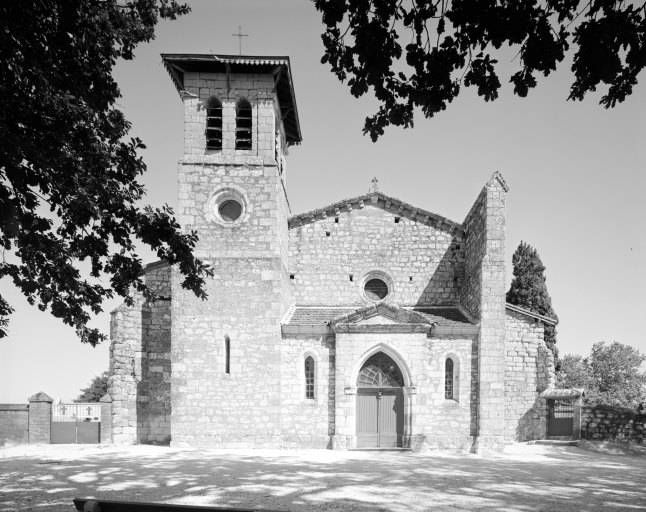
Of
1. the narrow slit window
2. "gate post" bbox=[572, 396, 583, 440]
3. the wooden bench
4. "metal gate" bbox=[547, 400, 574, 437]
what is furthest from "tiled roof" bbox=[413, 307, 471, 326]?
the wooden bench

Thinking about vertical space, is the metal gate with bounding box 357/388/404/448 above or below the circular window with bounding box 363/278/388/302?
below

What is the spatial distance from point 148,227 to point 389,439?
1263 cm

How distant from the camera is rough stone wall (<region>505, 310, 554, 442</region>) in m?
22.0

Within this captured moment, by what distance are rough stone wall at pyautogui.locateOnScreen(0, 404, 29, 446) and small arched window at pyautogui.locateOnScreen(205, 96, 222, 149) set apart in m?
11.1

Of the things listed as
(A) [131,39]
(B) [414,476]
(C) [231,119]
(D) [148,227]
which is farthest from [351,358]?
(A) [131,39]

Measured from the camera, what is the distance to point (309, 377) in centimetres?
2044

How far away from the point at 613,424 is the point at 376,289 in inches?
382

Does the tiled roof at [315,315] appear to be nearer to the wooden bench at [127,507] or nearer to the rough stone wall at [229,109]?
the rough stone wall at [229,109]

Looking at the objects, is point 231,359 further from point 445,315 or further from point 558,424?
point 558,424

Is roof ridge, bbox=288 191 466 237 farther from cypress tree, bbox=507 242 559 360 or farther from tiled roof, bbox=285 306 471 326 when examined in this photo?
cypress tree, bbox=507 242 559 360

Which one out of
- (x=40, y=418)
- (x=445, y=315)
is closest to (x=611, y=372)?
(x=445, y=315)

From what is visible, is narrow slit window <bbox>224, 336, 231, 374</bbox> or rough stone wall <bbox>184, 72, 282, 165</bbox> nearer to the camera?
narrow slit window <bbox>224, 336, 231, 374</bbox>

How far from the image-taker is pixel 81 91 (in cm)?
938

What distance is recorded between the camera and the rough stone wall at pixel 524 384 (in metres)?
22.0
